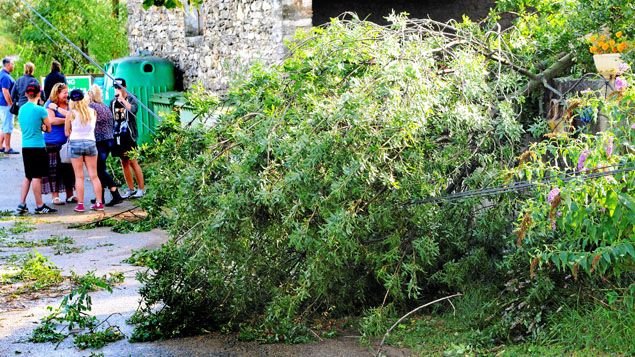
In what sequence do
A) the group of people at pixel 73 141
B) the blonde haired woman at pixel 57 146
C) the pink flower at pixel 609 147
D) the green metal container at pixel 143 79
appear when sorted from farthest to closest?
the green metal container at pixel 143 79
the blonde haired woman at pixel 57 146
the group of people at pixel 73 141
the pink flower at pixel 609 147

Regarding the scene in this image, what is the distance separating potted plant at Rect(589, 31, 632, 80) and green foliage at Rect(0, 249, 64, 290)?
4.87m

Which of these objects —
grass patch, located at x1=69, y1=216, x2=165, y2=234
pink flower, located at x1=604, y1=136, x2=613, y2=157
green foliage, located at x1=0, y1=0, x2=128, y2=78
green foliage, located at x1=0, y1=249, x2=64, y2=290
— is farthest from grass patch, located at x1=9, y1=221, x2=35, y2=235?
green foliage, located at x1=0, y1=0, x2=128, y2=78

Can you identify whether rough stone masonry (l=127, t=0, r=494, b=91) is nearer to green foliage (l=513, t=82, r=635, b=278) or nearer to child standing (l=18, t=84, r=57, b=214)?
child standing (l=18, t=84, r=57, b=214)

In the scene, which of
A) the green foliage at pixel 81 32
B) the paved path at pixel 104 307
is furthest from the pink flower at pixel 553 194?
the green foliage at pixel 81 32

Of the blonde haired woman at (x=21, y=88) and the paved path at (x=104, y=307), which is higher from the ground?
the blonde haired woman at (x=21, y=88)

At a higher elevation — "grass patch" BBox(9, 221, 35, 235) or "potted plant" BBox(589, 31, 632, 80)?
"potted plant" BBox(589, 31, 632, 80)

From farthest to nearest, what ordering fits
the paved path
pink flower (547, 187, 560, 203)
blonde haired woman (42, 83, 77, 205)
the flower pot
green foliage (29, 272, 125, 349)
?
blonde haired woman (42, 83, 77, 205), the flower pot, green foliage (29, 272, 125, 349), the paved path, pink flower (547, 187, 560, 203)

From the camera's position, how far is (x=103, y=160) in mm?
12375

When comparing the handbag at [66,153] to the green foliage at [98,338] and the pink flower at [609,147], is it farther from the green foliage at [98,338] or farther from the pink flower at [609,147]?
the pink flower at [609,147]

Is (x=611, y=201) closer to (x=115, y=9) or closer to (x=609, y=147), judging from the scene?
(x=609, y=147)

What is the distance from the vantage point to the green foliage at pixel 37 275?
829 cm

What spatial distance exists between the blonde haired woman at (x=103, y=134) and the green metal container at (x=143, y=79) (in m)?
4.43

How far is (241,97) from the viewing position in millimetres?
6578

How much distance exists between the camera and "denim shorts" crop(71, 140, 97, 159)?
11734 mm
